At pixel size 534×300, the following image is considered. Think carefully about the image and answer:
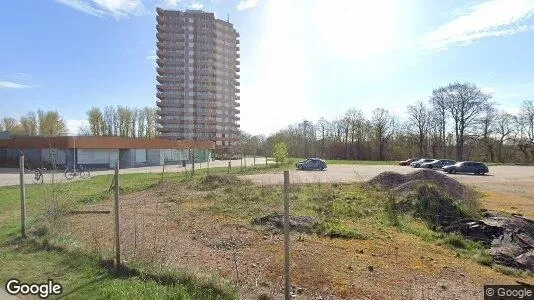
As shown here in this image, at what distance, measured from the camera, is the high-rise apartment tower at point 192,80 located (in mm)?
111125

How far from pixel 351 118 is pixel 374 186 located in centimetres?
6960

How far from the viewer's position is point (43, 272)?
249 inches

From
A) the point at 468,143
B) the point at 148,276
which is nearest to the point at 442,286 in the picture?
the point at 148,276

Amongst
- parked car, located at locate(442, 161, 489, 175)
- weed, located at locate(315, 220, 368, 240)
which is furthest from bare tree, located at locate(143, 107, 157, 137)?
weed, located at locate(315, 220, 368, 240)

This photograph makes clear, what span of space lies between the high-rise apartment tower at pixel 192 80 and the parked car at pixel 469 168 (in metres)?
79.4

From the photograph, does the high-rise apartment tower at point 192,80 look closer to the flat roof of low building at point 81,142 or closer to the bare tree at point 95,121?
the bare tree at point 95,121

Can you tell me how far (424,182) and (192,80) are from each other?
350 feet

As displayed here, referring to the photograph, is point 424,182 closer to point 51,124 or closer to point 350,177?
point 350,177

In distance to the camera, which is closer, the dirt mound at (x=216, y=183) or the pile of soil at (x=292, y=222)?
the pile of soil at (x=292, y=222)

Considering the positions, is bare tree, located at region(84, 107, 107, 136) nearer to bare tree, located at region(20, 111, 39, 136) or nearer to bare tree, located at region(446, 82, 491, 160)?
bare tree, located at region(20, 111, 39, 136)

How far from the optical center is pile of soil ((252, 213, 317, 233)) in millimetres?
10297

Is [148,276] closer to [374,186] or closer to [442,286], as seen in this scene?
[442,286]

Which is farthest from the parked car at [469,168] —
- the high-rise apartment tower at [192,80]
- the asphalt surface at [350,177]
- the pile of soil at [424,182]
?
the high-rise apartment tower at [192,80]

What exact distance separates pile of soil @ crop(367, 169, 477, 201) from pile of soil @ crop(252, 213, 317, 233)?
686cm
